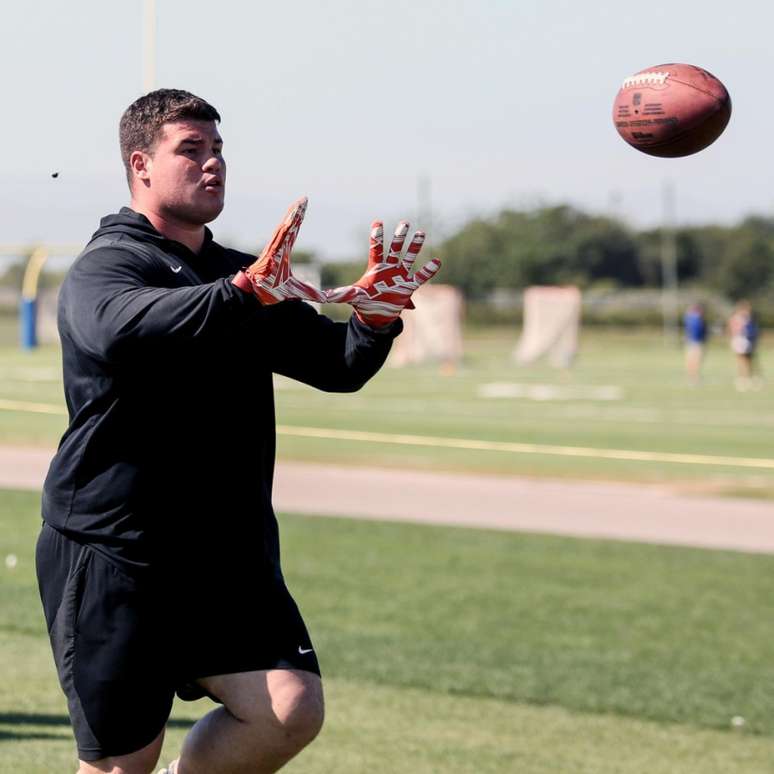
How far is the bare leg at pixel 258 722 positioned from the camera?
3.78 metres

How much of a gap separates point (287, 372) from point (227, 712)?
0.90m

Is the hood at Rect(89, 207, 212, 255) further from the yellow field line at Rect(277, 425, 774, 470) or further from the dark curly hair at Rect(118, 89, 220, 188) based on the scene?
the yellow field line at Rect(277, 425, 774, 470)

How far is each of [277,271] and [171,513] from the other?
69 cm

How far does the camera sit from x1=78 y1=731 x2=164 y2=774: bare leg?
379 cm

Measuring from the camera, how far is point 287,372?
4.10 metres

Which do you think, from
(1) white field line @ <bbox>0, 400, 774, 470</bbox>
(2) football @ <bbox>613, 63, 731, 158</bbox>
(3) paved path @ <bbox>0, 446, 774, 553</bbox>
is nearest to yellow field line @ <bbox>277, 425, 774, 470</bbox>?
(1) white field line @ <bbox>0, 400, 774, 470</bbox>

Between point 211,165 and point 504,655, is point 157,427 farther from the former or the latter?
point 504,655

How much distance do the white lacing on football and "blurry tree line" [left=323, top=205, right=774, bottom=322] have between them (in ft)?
308

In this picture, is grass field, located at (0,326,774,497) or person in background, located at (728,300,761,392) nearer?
grass field, located at (0,326,774,497)

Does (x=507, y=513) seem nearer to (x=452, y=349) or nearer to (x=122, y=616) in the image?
(x=122, y=616)

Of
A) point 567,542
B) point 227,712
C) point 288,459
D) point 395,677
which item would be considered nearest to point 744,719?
point 395,677

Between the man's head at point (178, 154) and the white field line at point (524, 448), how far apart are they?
41.3 feet

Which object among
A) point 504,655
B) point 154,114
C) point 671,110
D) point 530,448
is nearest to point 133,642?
point 154,114

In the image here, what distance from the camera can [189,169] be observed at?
12.5 ft
